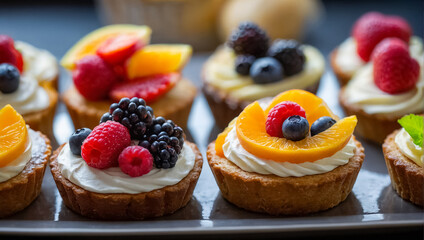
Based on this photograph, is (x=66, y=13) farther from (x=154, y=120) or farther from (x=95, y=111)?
(x=154, y=120)

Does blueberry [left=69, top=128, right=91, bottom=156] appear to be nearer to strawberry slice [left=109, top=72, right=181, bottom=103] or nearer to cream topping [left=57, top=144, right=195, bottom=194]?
cream topping [left=57, top=144, right=195, bottom=194]

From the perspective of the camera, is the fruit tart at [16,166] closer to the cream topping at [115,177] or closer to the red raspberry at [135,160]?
the cream topping at [115,177]

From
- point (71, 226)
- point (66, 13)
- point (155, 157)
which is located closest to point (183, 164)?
point (155, 157)

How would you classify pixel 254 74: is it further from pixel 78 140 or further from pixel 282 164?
pixel 78 140

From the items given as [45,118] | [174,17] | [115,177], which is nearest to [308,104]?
[115,177]

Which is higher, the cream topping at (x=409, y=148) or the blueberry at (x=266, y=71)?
the blueberry at (x=266, y=71)

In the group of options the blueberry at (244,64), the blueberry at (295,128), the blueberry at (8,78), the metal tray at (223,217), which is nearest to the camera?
the metal tray at (223,217)

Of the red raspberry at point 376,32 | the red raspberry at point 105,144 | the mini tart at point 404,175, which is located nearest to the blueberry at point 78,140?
the red raspberry at point 105,144

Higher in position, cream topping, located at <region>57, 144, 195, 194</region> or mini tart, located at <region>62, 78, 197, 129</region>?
cream topping, located at <region>57, 144, 195, 194</region>

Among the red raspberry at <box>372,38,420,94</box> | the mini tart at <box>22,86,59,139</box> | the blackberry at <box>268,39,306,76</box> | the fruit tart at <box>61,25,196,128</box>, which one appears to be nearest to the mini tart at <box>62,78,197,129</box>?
the fruit tart at <box>61,25,196,128</box>
